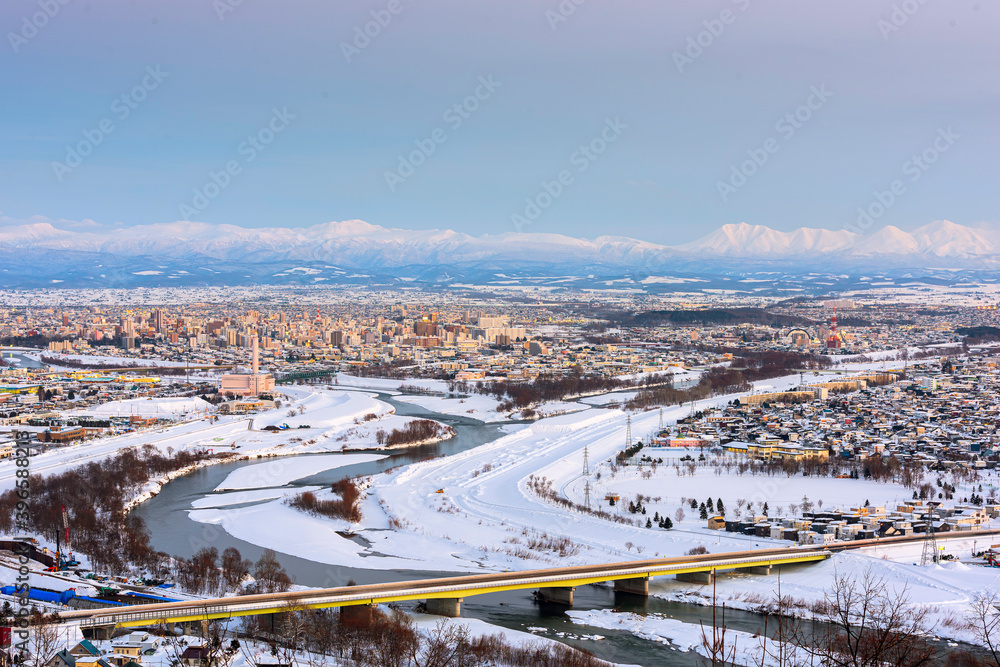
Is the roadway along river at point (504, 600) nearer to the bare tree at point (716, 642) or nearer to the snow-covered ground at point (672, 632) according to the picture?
the snow-covered ground at point (672, 632)

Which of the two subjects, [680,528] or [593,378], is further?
[593,378]

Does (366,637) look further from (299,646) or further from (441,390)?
(441,390)

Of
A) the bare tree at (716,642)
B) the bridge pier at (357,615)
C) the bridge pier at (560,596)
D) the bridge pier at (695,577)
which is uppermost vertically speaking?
the bare tree at (716,642)

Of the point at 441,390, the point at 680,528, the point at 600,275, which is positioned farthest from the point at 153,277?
the point at 680,528

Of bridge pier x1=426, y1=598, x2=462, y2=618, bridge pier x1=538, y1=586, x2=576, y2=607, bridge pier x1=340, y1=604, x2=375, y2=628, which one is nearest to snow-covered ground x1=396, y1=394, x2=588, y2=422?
bridge pier x1=538, y1=586, x2=576, y2=607

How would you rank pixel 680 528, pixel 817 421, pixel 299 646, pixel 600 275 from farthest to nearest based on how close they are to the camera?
pixel 600 275, pixel 817 421, pixel 680 528, pixel 299 646

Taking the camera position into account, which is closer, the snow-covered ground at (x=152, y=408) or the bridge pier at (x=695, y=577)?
the bridge pier at (x=695, y=577)

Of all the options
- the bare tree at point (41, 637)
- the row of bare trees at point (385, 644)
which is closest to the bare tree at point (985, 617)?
the row of bare trees at point (385, 644)

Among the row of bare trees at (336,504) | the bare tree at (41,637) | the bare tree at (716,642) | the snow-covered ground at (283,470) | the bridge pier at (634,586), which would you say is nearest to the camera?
the bare tree at (716,642)
